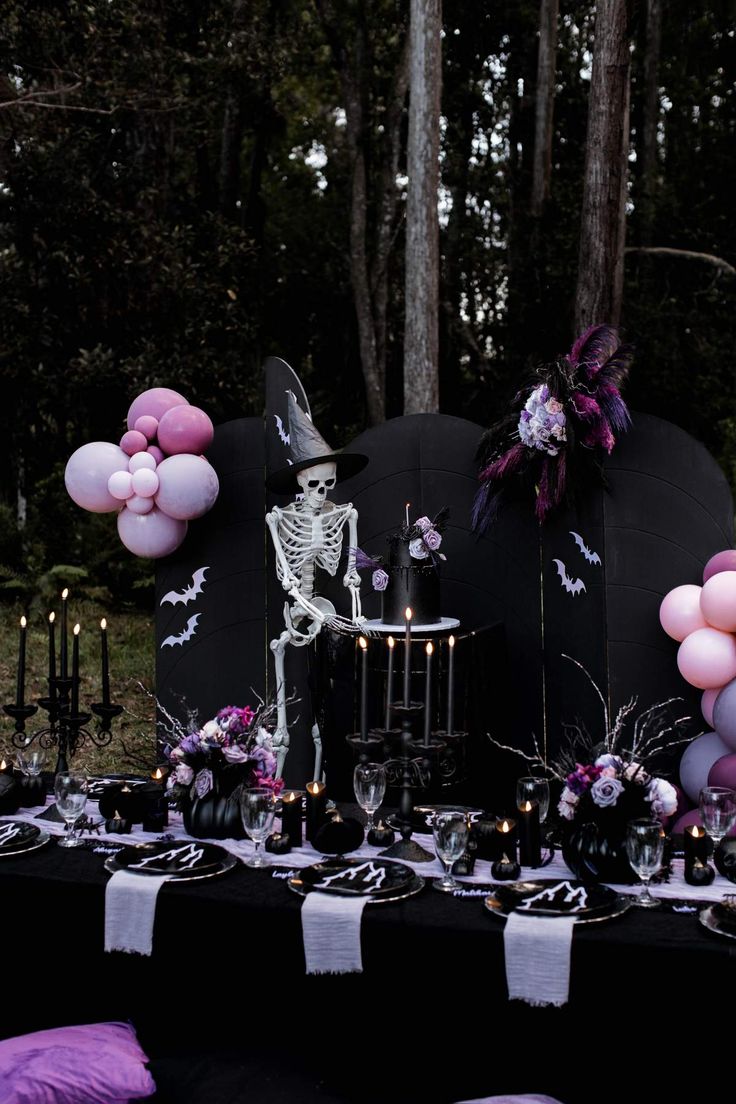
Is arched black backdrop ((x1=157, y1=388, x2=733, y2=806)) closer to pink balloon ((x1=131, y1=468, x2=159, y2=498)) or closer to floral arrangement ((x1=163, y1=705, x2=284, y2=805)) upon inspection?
pink balloon ((x1=131, y1=468, x2=159, y2=498))

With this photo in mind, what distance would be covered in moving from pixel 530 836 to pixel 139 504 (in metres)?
3.44

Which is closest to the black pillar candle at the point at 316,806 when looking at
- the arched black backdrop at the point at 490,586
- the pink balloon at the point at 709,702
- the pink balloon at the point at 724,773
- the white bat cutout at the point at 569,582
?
the arched black backdrop at the point at 490,586

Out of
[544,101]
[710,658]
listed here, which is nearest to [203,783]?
[710,658]

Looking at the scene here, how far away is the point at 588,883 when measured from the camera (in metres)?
2.76

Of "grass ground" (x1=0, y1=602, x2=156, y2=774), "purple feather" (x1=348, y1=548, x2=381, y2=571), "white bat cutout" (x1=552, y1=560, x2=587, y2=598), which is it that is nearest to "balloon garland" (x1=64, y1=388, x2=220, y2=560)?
"purple feather" (x1=348, y1=548, x2=381, y2=571)

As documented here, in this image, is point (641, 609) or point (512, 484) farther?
point (512, 484)

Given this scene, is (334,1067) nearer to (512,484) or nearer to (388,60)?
(512,484)

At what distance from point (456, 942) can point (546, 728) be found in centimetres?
343

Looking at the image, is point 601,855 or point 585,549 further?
point 585,549

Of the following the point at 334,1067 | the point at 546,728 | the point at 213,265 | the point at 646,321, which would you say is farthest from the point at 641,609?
the point at 646,321

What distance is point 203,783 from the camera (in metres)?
3.20

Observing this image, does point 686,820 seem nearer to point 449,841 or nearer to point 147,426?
point 449,841

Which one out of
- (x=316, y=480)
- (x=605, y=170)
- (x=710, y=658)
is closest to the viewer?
(x=710, y=658)

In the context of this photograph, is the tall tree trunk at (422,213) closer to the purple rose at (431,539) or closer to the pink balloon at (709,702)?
the purple rose at (431,539)
